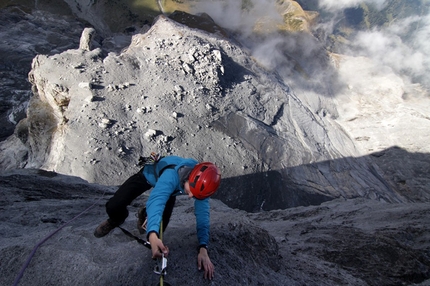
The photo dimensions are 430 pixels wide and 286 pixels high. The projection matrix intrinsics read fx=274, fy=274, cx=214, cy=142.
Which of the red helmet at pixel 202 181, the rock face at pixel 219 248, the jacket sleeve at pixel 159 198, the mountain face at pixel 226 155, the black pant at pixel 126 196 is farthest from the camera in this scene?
the mountain face at pixel 226 155

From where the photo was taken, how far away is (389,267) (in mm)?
4117

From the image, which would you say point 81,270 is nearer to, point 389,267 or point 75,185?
point 389,267

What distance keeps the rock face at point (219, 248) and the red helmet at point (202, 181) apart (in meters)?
0.85

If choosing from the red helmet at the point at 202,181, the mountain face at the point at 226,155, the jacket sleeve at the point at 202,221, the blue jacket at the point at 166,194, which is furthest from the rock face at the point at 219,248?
the red helmet at the point at 202,181

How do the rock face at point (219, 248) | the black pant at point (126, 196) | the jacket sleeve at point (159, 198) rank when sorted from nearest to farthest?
the jacket sleeve at point (159, 198) < the rock face at point (219, 248) < the black pant at point (126, 196)

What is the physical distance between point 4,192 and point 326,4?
3374 inches

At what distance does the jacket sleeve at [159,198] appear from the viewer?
7.66 ft

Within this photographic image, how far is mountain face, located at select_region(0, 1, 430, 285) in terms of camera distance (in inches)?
143

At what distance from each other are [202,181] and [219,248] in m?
1.21

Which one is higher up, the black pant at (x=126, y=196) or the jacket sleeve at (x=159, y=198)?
the jacket sleeve at (x=159, y=198)

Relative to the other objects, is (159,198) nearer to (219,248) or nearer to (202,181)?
(202,181)

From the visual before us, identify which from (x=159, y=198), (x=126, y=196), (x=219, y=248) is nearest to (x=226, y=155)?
(x=219, y=248)

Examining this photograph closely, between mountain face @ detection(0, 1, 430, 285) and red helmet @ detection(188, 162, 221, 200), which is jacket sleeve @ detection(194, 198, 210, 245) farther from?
mountain face @ detection(0, 1, 430, 285)

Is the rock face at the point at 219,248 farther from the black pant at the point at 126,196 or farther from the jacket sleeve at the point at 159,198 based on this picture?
the jacket sleeve at the point at 159,198
